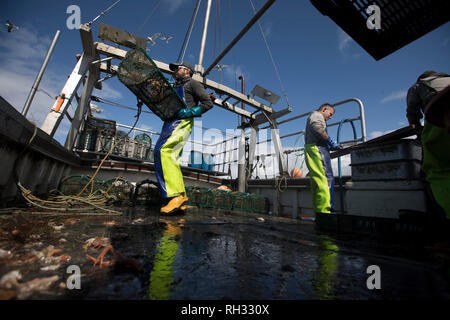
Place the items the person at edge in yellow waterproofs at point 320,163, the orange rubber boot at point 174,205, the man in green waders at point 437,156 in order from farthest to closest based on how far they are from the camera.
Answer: the person at edge in yellow waterproofs at point 320,163 → the orange rubber boot at point 174,205 → the man in green waders at point 437,156

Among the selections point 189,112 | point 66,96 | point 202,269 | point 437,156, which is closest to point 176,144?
point 189,112

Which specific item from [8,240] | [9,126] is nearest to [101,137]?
[9,126]

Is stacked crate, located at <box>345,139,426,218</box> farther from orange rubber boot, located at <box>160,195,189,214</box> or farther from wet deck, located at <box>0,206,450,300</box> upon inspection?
orange rubber boot, located at <box>160,195,189,214</box>

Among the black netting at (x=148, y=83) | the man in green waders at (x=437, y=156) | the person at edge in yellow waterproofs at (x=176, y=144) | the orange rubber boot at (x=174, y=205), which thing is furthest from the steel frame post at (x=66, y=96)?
the man in green waders at (x=437, y=156)

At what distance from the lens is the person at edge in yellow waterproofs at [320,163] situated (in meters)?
2.76

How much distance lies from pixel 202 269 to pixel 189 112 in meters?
2.23

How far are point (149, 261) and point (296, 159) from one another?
6.05 metres

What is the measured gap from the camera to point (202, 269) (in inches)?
31.0

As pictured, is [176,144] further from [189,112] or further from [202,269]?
[202,269]

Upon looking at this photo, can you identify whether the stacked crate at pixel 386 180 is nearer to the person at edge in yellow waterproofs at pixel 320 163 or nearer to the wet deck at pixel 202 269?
the person at edge in yellow waterproofs at pixel 320 163

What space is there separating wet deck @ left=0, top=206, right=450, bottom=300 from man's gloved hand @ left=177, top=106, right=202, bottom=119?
180 centimetres

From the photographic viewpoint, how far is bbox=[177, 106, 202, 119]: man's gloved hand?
2.64 m

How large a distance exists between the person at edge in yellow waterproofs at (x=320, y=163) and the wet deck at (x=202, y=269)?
150 cm
